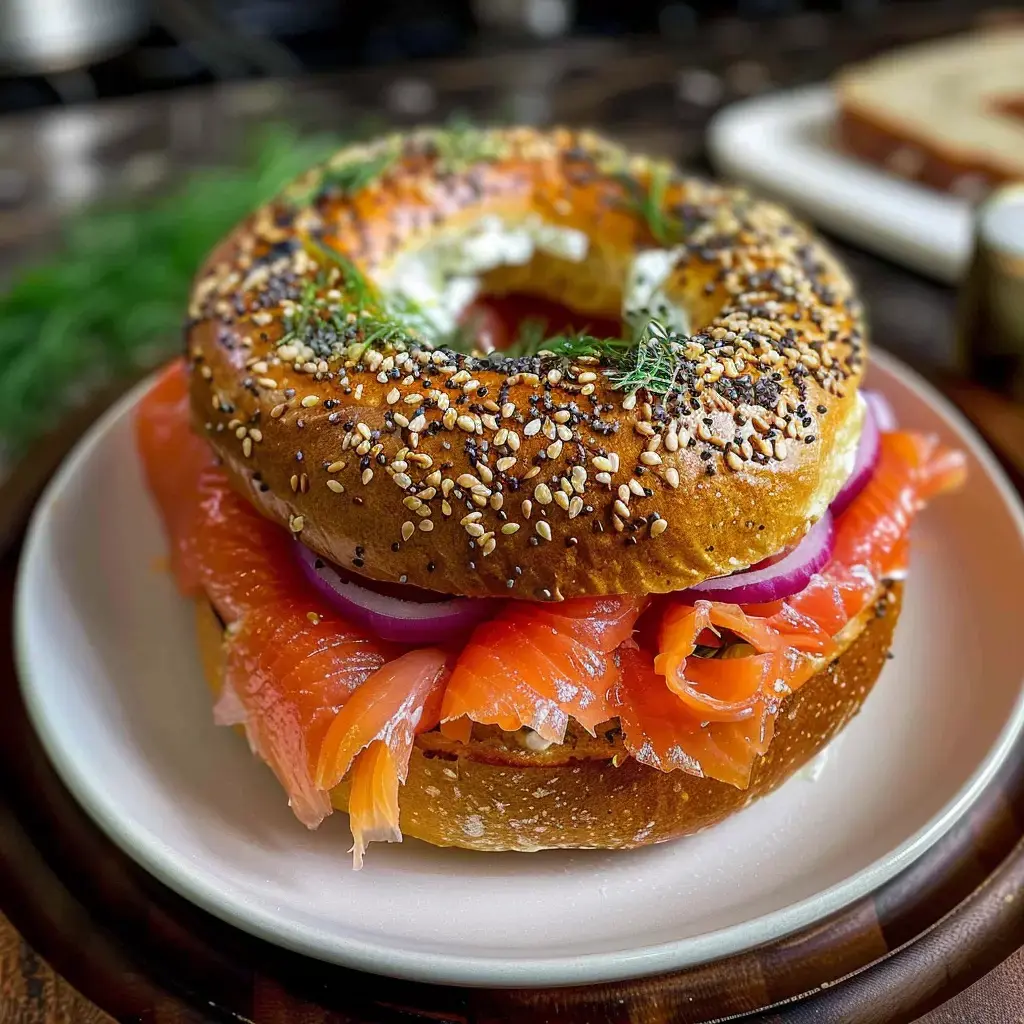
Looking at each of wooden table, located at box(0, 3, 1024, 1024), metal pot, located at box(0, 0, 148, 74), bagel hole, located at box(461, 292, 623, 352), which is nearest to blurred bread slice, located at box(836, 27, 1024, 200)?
bagel hole, located at box(461, 292, 623, 352)

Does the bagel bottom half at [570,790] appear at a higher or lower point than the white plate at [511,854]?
higher

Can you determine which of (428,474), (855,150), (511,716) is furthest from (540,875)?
(855,150)

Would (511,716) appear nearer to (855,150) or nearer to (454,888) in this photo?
(454,888)

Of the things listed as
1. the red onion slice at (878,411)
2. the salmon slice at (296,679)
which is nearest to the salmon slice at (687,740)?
the salmon slice at (296,679)

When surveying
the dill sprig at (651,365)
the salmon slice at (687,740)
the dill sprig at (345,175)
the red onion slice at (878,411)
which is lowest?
the salmon slice at (687,740)

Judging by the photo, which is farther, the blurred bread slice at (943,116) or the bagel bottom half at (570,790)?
the blurred bread slice at (943,116)

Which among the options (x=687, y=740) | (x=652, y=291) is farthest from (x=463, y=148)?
(x=687, y=740)

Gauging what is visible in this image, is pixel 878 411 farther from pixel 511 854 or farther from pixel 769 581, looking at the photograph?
pixel 511 854

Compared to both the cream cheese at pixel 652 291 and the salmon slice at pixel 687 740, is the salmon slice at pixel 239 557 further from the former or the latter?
the cream cheese at pixel 652 291
